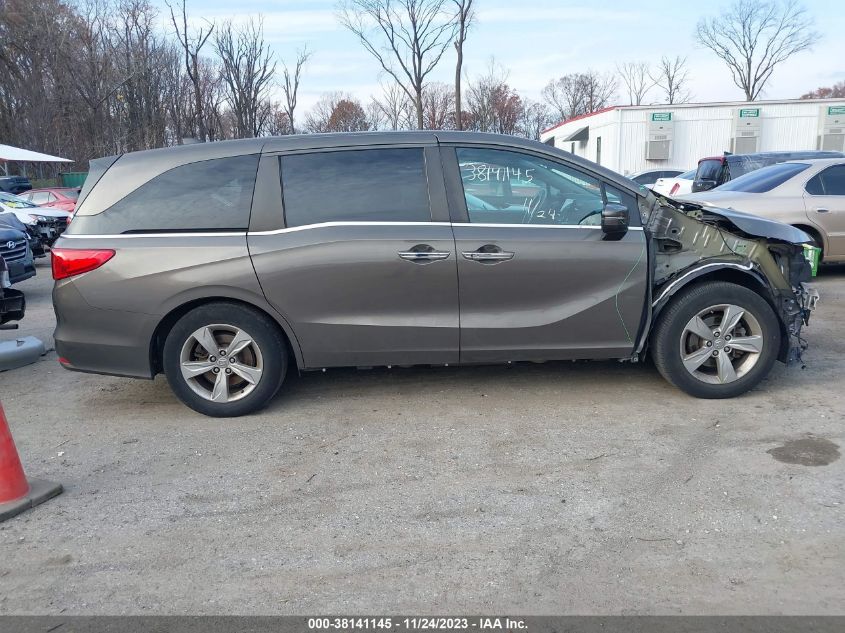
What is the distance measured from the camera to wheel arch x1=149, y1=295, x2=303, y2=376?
465 centimetres

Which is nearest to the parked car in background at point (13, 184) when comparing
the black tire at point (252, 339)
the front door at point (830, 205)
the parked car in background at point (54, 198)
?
the parked car in background at point (54, 198)

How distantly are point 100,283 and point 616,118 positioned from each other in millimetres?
31108

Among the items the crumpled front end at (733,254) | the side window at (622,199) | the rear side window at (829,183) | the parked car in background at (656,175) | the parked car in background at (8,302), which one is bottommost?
the parked car in background at (8,302)

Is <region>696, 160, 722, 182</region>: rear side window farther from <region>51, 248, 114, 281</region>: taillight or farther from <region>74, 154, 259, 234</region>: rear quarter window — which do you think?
<region>51, 248, 114, 281</region>: taillight

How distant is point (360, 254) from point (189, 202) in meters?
1.23

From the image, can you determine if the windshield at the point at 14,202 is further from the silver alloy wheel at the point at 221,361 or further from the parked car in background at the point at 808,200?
the parked car in background at the point at 808,200

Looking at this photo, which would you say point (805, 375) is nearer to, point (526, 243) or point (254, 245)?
point (526, 243)

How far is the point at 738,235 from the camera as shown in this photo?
192 inches

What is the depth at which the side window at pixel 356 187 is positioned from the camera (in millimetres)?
4625

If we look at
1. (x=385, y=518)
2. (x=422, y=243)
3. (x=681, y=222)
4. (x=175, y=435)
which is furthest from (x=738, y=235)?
(x=175, y=435)

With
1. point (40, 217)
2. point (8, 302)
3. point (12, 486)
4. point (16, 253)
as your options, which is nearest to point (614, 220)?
point (12, 486)

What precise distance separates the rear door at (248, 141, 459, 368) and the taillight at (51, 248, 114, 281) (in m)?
1.00

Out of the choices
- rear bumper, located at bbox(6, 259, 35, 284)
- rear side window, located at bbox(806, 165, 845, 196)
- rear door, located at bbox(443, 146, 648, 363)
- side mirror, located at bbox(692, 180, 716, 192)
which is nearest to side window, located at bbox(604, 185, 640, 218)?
rear door, located at bbox(443, 146, 648, 363)

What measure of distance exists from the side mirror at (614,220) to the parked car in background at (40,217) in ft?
43.8
